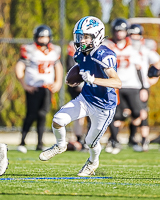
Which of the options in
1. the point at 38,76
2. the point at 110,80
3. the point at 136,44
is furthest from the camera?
the point at 136,44

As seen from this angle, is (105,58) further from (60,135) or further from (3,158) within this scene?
(3,158)

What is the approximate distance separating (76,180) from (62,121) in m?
0.56

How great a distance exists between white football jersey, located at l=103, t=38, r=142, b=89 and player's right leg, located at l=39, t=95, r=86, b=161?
9.36 ft

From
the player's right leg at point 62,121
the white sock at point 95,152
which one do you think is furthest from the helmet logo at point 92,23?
the white sock at point 95,152

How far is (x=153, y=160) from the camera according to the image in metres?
6.18

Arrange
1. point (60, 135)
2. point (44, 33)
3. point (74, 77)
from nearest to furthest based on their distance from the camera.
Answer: point (60, 135) < point (74, 77) < point (44, 33)

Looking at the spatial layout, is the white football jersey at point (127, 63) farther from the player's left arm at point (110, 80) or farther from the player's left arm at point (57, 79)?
the player's left arm at point (110, 80)

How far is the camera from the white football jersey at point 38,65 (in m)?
7.41

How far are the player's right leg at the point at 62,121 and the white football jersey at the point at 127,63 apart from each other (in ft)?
9.36

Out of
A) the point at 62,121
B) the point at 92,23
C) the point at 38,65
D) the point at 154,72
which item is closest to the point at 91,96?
the point at 62,121

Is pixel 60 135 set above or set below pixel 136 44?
below

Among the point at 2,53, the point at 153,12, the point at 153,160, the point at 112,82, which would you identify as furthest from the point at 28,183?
the point at 153,12

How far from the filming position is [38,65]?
24.5 feet

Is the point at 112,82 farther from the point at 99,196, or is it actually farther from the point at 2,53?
the point at 2,53
